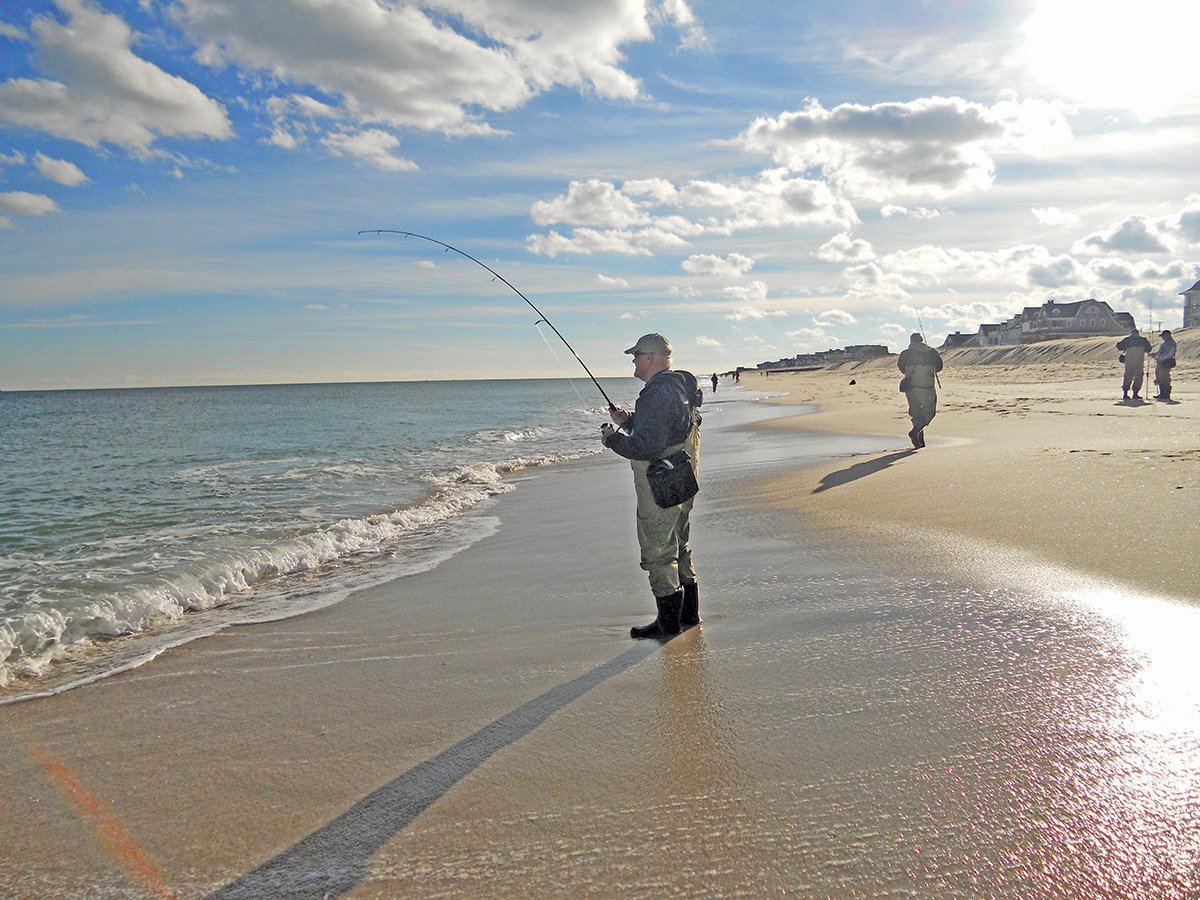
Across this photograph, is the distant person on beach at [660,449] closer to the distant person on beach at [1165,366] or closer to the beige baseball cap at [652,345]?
the beige baseball cap at [652,345]

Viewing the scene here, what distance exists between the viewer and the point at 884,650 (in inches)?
150

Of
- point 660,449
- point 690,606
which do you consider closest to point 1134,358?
point 690,606

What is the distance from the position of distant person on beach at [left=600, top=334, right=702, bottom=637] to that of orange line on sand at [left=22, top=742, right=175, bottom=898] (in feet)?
8.48

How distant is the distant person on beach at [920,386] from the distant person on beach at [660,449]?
345 inches

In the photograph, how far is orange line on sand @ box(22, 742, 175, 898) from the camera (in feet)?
7.71

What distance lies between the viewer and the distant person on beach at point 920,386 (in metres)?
12.2

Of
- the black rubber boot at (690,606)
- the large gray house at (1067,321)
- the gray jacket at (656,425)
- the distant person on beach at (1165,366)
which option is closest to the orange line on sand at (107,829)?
Result: the gray jacket at (656,425)

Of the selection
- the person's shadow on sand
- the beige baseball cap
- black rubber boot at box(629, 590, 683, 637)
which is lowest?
black rubber boot at box(629, 590, 683, 637)

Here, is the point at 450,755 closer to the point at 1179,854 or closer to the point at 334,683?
the point at 334,683

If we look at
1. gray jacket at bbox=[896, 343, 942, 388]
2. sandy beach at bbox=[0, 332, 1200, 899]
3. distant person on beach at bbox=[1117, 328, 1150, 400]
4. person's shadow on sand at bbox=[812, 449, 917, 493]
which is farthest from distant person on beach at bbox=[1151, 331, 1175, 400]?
sandy beach at bbox=[0, 332, 1200, 899]

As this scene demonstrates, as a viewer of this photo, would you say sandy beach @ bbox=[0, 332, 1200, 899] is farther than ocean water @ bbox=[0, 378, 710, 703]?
No

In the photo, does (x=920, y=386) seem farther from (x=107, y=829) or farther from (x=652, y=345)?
(x=107, y=829)

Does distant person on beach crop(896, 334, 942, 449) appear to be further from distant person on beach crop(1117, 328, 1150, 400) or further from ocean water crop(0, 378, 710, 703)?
distant person on beach crop(1117, 328, 1150, 400)

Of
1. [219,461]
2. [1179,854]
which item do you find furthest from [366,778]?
[219,461]
